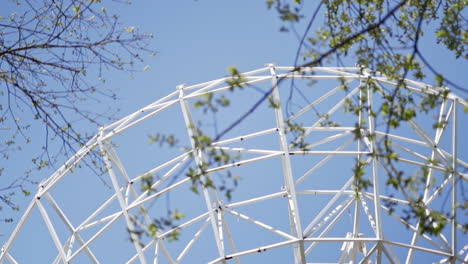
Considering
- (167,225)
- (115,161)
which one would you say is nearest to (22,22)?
(167,225)

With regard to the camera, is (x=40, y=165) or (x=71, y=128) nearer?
(x=71, y=128)

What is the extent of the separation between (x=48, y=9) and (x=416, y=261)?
1081 inches

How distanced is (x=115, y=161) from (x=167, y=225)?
13.3 m

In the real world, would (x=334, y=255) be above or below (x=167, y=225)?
below

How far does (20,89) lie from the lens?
1276 centimetres

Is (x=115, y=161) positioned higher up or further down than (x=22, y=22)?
further down

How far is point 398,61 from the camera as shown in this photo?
1165 centimetres

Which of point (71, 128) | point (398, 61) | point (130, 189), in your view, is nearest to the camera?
point (398, 61)

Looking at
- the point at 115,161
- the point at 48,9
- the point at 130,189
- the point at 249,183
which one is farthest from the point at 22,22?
the point at 249,183

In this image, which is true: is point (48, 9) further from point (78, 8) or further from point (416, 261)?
point (416, 261)

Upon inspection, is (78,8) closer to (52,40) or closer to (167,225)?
(52,40)

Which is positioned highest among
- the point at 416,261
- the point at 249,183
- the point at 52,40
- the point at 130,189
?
the point at 52,40

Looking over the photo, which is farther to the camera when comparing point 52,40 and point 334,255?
point 334,255

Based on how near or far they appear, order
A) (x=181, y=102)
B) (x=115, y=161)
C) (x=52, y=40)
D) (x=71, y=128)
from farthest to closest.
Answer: (x=115, y=161)
(x=181, y=102)
(x=71, y=128)
(x=52, y=40)
